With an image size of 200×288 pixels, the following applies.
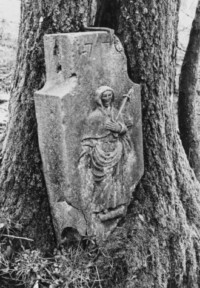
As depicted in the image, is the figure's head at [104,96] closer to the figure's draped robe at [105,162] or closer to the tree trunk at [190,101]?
the figure's draped robe at [105,162]

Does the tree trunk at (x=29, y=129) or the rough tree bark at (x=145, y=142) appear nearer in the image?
the tree trunk at (x=29, y=129)

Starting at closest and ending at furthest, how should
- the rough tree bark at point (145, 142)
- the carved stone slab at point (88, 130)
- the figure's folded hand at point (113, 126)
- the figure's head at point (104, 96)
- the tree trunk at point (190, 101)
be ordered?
1. the carved stone slab at point (88, 130)
2. the figure's head at point (104, 96)
3. the figure's folded hand at point (113, 126)
4. the rough tree bark at point (145, 142)
5. the tree trunk at point (190, 101)

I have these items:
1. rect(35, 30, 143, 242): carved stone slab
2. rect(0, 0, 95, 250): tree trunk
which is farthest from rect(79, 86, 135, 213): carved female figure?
rect(0, 0, 95, 250): tree trunk

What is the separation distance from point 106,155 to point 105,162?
0.06 metres

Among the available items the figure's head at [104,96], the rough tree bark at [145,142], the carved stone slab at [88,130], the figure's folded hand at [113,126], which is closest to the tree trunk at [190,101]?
the rough tree bark at [145,142]

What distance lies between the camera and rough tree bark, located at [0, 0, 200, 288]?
168 inches

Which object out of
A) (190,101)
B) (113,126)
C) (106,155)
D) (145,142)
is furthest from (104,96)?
(190,101)

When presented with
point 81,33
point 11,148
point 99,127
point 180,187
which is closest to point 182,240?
point 180,187

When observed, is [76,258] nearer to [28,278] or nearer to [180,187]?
[28,278]

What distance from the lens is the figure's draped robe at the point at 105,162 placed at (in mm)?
4023

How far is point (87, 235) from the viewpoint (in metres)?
4.21

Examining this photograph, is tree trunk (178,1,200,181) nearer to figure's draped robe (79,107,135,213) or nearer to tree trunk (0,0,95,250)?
figure's draped robe (79,107,135,213)

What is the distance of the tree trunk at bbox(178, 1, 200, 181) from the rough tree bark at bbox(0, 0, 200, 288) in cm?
172

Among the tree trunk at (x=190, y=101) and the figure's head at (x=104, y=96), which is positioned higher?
the figure's head at (x=104, y=96)
